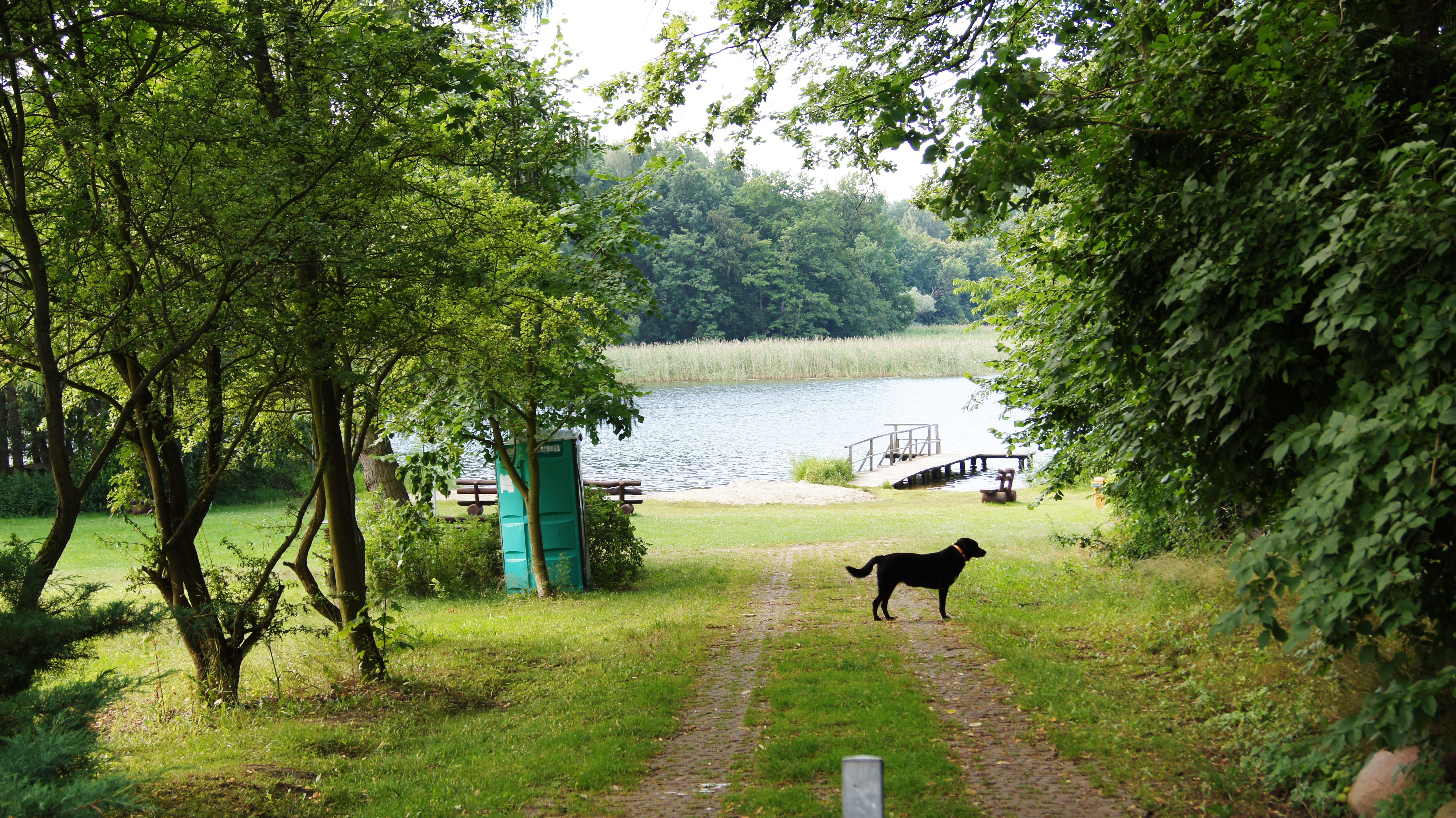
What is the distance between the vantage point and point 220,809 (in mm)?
4891

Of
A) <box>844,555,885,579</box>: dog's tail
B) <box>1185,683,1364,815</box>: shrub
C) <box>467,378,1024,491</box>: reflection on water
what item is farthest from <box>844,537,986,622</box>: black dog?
<box>467,378,1024,491</box>: reflection on water

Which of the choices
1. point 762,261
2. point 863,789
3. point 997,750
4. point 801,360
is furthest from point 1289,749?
point 762,261

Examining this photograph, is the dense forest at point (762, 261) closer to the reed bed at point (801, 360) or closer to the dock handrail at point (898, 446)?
the reed bed at point (801, 360)

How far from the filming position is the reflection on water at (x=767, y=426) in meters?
33.5

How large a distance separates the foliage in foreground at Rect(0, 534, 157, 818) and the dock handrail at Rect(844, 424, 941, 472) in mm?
28905

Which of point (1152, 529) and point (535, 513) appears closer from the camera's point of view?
point (1152, 529)

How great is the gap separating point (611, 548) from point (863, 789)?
36.9 feet

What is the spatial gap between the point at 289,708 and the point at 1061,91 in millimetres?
6508

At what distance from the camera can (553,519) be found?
500 inches

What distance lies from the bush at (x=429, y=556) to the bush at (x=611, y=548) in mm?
1263

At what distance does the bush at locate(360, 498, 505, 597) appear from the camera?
12672mm

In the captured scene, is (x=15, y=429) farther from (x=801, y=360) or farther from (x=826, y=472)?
(x=801, y=360)

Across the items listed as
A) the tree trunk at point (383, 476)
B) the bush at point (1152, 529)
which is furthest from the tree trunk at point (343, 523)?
the tree trunk at point (383, 476)

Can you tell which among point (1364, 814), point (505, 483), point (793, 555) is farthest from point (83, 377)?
point (793, 555)
